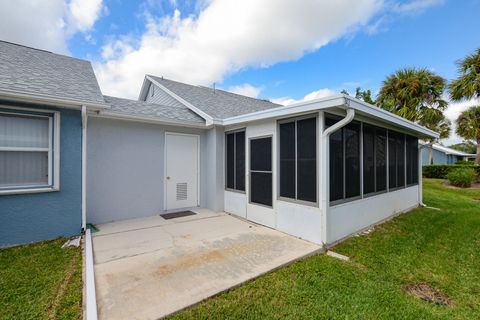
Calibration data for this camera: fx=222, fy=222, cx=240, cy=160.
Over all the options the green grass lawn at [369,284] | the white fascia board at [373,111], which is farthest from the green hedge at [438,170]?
the green grass lawn at [369,284]

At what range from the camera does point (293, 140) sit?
4.68 metres

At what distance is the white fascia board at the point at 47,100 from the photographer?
3.72 meters

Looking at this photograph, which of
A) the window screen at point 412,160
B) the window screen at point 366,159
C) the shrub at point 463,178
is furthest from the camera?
the shrub at point 463,178

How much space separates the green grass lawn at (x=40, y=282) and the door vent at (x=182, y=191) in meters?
2.88

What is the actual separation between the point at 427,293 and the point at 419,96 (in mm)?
14281

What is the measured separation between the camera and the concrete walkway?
8.21 ft

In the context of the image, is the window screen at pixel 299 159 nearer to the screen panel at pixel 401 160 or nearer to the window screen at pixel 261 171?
the window screen at pixel 261 171

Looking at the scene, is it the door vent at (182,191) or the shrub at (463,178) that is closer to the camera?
the door vent at (182,191)

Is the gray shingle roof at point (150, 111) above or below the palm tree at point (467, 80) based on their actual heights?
below

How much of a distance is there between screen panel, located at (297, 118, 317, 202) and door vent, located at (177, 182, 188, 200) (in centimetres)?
348

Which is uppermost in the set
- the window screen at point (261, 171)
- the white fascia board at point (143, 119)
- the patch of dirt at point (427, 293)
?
the white fascia board at point (143, 119)

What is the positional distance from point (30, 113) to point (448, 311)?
6.95 meters

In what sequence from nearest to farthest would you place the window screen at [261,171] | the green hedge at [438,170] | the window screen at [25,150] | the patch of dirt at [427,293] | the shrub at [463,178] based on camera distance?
1. the patch of dirt at [427,293]
2. the window screen at [25,150]
3. the window screen at [261,171]
4. the shrub at [463,178]
5. the green hedge at [438,170]

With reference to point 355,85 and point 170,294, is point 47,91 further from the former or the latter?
point 355,85
